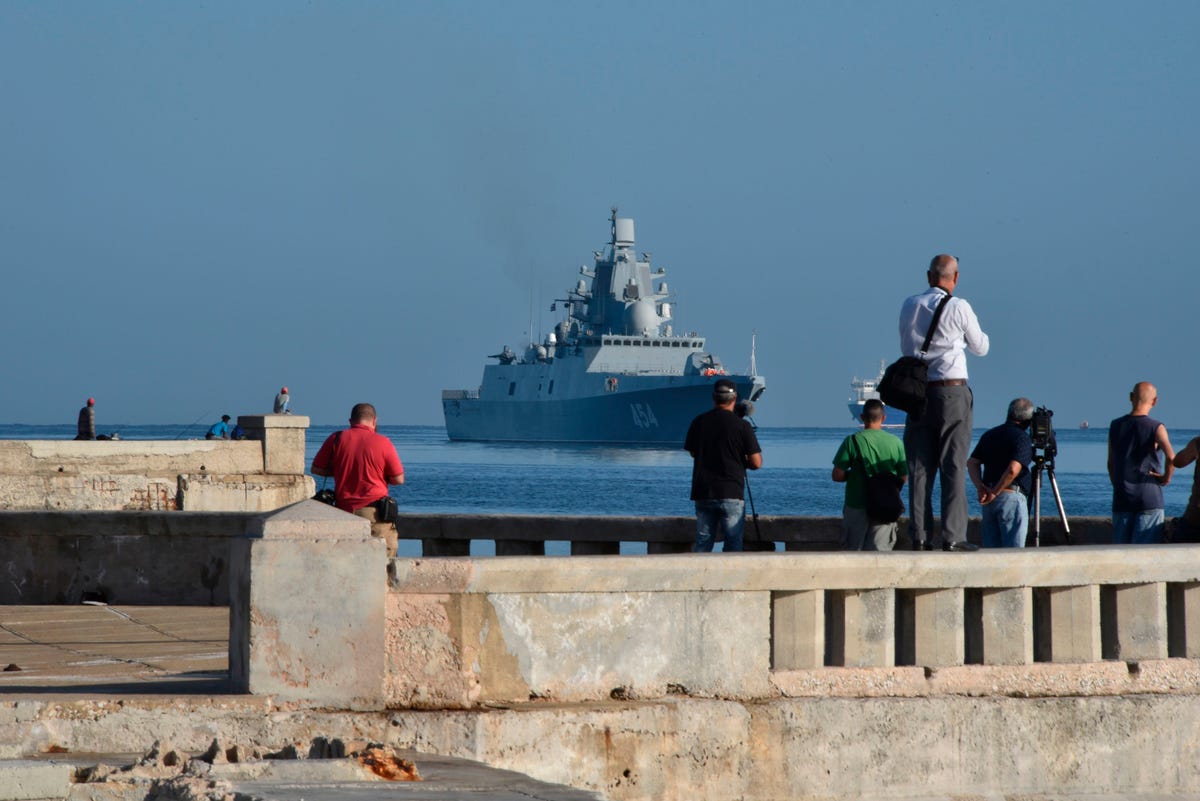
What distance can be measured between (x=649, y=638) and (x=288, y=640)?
1369mm

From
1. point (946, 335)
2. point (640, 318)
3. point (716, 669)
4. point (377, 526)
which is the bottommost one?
point (716, 669)

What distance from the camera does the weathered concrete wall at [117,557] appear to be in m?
10.8

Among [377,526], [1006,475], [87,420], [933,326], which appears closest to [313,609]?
[377,526]

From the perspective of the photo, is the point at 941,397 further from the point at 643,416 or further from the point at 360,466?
the point at 643,416

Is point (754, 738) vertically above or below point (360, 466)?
below

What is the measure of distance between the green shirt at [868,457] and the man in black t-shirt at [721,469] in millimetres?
675

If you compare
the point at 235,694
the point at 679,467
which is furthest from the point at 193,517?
the point at 679,467

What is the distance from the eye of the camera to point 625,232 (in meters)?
100

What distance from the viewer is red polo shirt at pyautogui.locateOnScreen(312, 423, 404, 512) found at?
891cm

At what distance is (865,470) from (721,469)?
3.10 feet

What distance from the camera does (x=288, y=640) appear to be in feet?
18.0

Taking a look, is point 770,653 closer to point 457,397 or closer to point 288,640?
point 288,640

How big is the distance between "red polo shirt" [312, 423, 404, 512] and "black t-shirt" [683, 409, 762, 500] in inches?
72.4

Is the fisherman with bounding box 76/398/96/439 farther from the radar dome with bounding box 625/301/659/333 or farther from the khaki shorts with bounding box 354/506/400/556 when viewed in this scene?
the radar dome with bounding box 625/301/659/333
